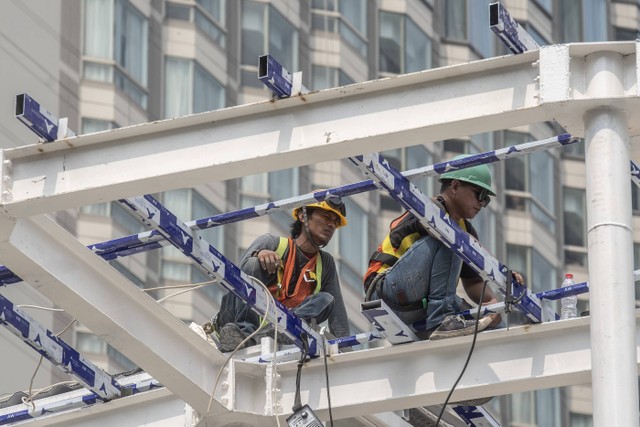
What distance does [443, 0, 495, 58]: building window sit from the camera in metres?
46.9

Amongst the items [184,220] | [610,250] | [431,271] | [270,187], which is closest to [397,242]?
[431,271]

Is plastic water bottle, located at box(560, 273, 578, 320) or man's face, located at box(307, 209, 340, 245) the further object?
man's face, located at box(307, 209, 340, 245)

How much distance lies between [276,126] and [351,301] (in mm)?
28084

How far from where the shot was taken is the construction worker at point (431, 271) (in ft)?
49.9

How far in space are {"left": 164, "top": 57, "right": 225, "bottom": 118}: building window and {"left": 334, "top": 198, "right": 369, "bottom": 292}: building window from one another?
122 inches

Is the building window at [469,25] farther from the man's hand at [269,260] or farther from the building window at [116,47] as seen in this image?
the man's hand at [269,260]

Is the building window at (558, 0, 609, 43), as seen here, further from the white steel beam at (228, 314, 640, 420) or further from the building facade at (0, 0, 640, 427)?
the white steel beam at (228, 314, 640, 420)

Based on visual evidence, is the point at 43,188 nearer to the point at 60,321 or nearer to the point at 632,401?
the point at 632,401

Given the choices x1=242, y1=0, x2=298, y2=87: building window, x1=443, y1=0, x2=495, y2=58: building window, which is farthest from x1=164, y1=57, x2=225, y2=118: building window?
x1=443, y1=0, x2=495, y2=58: building window

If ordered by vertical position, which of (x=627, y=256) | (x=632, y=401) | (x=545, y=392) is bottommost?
(x=632, y=401)

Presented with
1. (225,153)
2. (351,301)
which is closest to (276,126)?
(225,153)

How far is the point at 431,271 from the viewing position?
15227 millimetres

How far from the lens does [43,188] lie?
45.5 ft

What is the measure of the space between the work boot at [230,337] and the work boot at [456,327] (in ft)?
5.44
